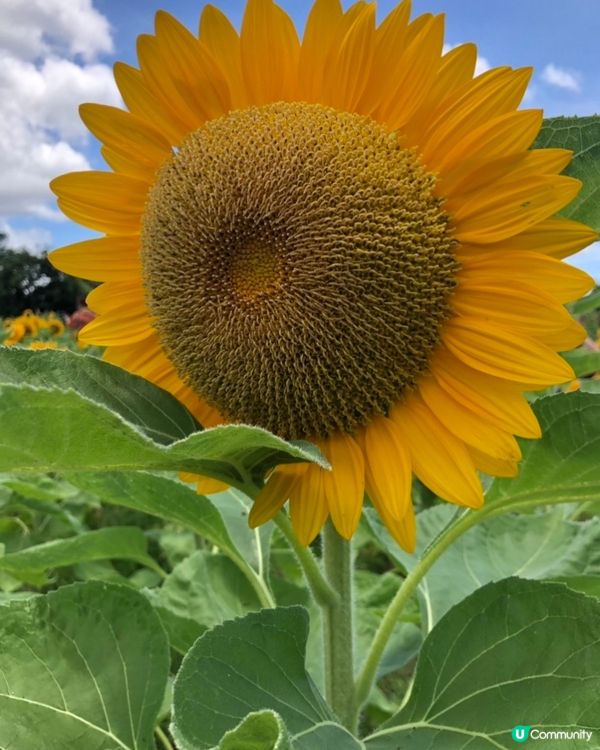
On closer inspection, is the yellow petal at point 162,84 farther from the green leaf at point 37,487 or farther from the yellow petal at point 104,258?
the green leaf at point 37,487

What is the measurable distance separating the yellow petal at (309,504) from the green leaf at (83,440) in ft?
0.55

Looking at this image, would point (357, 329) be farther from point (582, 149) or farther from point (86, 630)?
point (86, 630)

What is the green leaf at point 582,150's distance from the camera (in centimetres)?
102

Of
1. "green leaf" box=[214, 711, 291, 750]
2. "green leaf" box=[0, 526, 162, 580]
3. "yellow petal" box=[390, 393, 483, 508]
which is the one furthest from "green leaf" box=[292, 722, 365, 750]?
"green leaf" box=[0, 526, 162, 580]

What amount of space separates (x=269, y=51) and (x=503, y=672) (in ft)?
3.06

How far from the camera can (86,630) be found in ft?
3.81

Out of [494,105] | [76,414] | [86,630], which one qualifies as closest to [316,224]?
[494,105]

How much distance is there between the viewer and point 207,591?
184cm

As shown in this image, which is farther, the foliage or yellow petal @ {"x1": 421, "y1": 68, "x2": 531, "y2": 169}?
yellow petal @ {"x1": 421, "y1": 68, "x2": 531, "y2": 169}

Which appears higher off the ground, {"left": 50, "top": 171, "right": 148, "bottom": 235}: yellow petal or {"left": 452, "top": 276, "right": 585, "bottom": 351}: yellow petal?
{"left": 50, "top": 171, "right": 148, "bottom": 235}: yellow petal

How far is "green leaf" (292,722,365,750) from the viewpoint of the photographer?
3.19 ft

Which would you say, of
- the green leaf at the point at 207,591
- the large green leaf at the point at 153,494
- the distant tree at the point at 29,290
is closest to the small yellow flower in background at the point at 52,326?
the green leaf at the point at 207,591

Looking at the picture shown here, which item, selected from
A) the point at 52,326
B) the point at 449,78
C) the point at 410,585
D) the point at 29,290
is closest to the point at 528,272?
the point at 449,78

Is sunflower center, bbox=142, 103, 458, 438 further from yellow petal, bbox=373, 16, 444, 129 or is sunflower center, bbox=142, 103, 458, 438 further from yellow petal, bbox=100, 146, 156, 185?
yellow petal, bbox=100, 146, 156, 185
